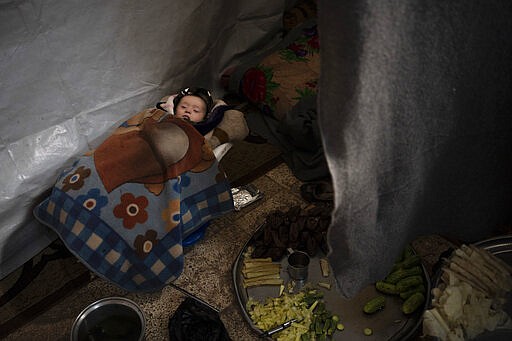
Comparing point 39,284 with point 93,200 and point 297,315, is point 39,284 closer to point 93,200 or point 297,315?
point 93,200

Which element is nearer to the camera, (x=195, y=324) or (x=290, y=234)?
(x=195, y=324)

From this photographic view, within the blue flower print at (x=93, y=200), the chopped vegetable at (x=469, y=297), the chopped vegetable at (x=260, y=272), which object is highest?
the blue flower print at (x=93, y=200)

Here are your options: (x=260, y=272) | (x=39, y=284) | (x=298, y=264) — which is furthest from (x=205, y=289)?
(x=39, y=284)

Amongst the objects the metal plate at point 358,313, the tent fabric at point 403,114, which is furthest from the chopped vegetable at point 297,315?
the tent fabric at point 403,114

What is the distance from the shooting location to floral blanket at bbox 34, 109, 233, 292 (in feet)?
6.43

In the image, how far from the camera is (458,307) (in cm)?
152

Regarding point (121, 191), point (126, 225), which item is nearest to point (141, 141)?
point (121, 191)

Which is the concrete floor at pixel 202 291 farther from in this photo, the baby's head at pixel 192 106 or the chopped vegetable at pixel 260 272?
the baby's head at pixel 192 106

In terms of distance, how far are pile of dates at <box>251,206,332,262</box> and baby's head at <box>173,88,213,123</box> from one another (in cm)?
58

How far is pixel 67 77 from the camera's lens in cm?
208

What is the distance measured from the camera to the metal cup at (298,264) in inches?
76.4

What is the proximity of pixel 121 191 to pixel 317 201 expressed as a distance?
3.01ft

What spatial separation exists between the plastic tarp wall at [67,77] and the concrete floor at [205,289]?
1.19 ft

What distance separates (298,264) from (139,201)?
70 centimetres
